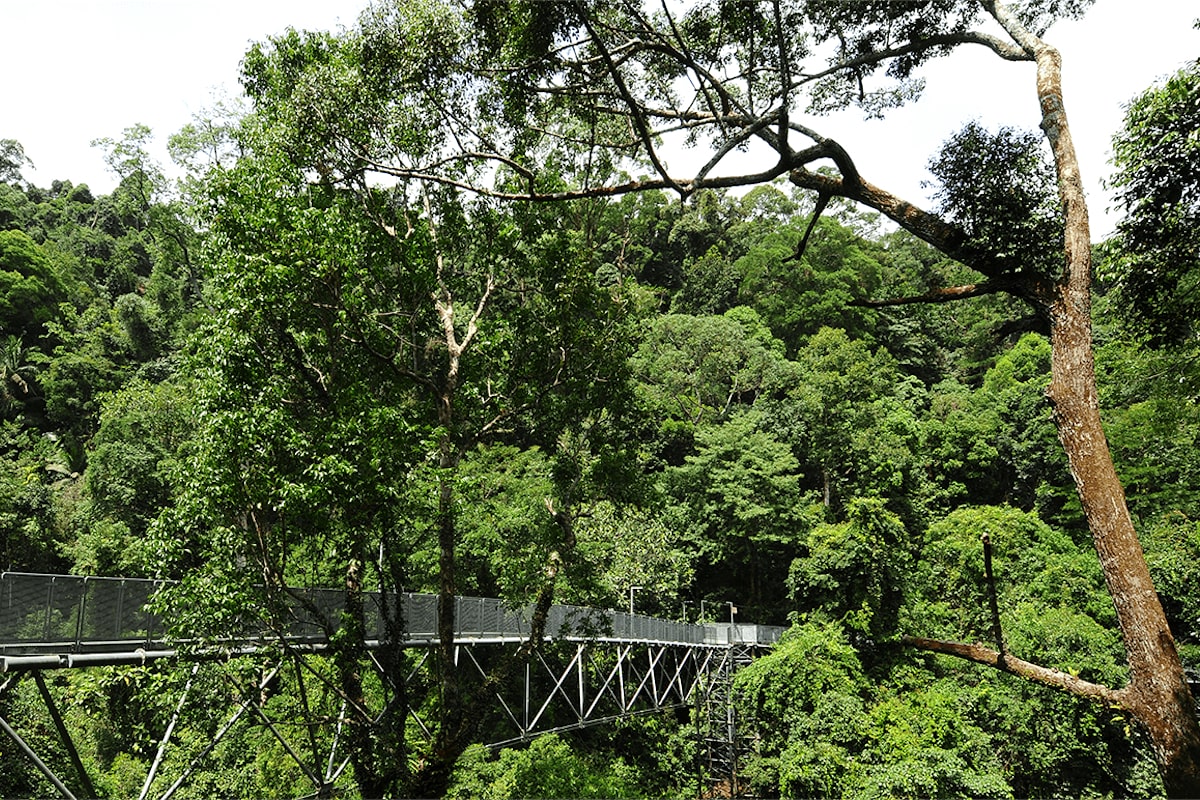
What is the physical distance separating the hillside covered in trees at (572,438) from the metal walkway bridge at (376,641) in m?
0.37

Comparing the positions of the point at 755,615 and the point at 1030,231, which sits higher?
the point at 1030,231

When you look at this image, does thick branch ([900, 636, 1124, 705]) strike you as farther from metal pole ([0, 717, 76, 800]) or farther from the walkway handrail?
metal pole ([0, 717, 76, 800])

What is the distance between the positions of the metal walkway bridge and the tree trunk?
6901 mm

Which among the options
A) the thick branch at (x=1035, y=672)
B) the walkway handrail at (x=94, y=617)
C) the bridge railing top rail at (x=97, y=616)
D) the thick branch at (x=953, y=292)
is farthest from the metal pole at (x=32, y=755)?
the thick branch at (x=953, y=292)

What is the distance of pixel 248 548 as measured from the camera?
7.70 m

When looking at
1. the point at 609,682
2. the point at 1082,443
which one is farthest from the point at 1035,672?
the point at 609,682

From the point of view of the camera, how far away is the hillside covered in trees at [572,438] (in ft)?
22.6

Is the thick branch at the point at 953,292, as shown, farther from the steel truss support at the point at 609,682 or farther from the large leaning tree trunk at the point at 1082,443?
the steel truss support at the point at 609,682

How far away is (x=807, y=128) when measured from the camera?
410cm

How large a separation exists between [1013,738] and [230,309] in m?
17.8

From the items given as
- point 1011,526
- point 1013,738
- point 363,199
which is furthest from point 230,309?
point 1011,526

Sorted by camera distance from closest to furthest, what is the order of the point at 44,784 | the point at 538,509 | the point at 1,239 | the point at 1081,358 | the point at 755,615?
the point at 1081,358
the point at 538,509
the point at 44,784
the point at 755,615
the point at 1,239

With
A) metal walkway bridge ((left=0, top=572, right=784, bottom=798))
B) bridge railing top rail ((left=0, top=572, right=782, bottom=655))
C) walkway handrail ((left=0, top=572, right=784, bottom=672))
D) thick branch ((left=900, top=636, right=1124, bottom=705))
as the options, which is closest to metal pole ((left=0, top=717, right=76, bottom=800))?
metal walkway bridge ((left=0, top=572, right=784, bottom=798))

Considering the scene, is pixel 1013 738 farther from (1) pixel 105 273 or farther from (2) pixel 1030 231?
(1) pixel 105 273
